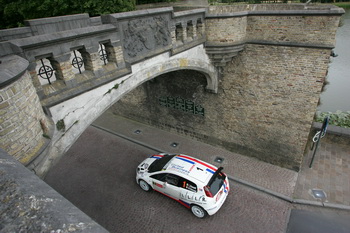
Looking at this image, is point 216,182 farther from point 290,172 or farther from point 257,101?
point 290,172

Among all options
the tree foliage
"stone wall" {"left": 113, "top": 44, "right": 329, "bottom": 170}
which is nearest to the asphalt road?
"stone wall" {"left": 113, "top": 44, "right": 329, "bottom": 170}

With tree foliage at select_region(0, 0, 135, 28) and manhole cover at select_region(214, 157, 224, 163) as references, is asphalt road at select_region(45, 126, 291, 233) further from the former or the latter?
tree foliage at select_region(0, 0, 135, 28)

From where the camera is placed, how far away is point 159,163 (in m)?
7.72

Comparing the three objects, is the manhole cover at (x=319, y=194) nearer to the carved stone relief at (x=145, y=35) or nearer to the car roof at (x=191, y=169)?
the car roof at (x=191, y=169)

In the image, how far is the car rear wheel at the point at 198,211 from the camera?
667 centimetres

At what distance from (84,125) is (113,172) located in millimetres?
4694

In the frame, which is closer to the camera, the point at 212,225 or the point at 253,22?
the point at 212,225

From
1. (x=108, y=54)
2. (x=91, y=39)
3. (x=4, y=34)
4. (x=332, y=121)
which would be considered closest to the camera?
(x=91, y=39)

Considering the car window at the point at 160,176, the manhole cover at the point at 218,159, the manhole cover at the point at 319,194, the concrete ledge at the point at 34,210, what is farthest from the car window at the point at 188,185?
the concrete ledge at the point at 34,210

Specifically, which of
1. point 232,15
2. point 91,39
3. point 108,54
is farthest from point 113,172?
point 232,15

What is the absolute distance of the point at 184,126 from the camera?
424 inches

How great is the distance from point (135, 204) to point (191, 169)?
7.41ft

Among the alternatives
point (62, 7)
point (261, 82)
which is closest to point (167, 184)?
point (261, 82)

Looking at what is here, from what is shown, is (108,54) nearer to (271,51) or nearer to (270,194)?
(271,51)
